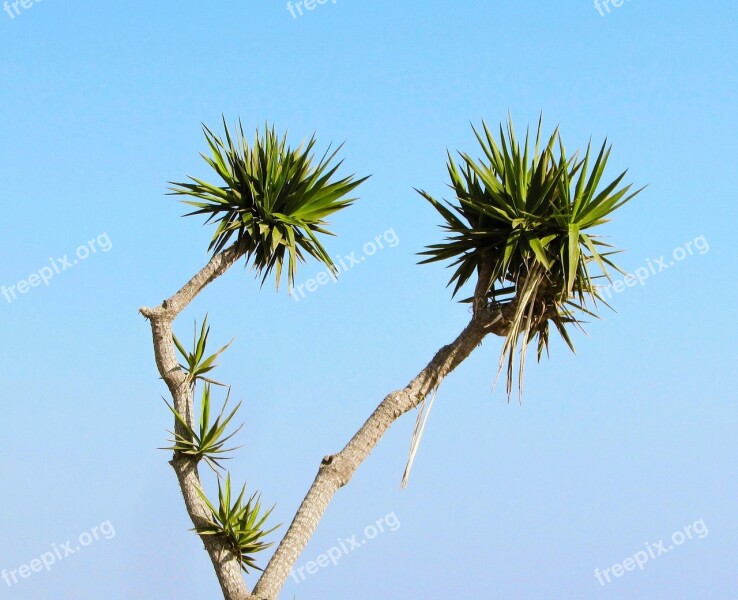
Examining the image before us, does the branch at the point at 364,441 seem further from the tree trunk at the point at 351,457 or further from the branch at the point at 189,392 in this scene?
the branch at the point at 189,392

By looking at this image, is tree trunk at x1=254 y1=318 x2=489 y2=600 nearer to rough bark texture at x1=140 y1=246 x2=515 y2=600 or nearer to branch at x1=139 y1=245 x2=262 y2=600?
rough bark texture at x1=140 y1=246 x2=515 y2=600

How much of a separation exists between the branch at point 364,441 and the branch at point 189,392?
57 centimetres

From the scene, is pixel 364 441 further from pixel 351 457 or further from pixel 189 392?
pixel 189 392

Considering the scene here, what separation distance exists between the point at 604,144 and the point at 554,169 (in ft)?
1.93

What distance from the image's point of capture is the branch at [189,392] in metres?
10.6

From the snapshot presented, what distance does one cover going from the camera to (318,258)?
1225 centimetres

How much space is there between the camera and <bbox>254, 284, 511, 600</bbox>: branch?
10180 mm

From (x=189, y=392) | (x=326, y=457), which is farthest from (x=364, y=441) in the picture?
(x=189, y=392)

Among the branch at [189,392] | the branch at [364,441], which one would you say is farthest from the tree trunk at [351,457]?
the branch at [189,392]

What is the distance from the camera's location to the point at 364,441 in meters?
10.5

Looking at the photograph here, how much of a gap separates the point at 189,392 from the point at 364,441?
2251mm

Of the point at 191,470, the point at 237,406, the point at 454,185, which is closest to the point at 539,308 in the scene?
the point at 454,185

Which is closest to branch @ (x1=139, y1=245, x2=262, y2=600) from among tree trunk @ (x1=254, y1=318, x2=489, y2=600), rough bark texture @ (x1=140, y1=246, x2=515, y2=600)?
rough bark texture @ (x1=140, y1=246, x2=515, y2=600)

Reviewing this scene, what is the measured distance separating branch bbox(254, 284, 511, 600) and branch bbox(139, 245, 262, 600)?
0.57m
